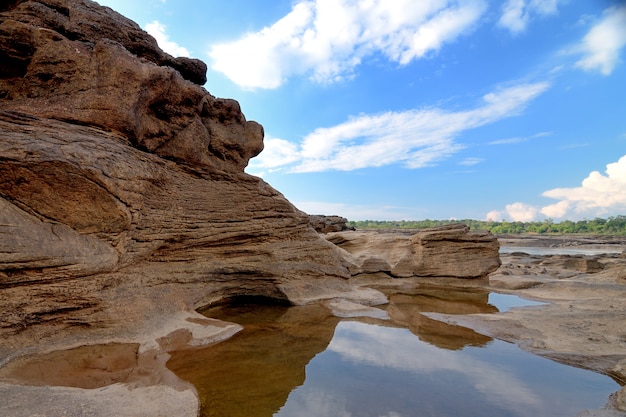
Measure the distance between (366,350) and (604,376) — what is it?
4.75 metres

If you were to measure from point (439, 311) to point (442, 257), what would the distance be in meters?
7.46

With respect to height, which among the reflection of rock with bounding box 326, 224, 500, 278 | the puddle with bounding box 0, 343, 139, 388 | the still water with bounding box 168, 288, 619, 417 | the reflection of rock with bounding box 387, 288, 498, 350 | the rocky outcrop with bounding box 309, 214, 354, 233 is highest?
the rocky outcrop with bounding box 309, 214, 354, 233

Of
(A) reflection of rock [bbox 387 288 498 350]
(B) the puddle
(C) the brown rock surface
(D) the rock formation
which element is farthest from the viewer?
(A) reflection of rock [bbox 387 288 498 350]

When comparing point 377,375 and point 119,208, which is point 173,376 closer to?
point 377,375

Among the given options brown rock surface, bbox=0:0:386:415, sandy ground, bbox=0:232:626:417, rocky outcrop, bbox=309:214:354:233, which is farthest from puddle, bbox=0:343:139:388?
rocky outcrop, bbox=309:214:354:233

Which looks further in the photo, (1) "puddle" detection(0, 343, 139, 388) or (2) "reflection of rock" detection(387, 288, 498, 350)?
(2) "reflection of rock" detection(387, 288, 498, 350)

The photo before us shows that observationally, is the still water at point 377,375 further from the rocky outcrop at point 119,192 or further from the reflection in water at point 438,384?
the rocky outcrop at point 119,192

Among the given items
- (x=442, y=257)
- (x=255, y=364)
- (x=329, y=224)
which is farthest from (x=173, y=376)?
(x=329, y=224)

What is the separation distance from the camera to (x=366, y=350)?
27.5 feet

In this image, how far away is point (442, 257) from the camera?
20.0 metres

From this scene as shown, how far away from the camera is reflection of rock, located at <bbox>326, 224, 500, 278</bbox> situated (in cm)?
Result: 1952

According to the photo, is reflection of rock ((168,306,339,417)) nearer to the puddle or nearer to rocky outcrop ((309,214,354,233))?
the puddle

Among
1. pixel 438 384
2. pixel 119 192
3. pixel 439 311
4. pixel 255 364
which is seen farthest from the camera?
pixel 439 311

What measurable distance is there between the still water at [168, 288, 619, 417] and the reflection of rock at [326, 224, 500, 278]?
9.22 meters
